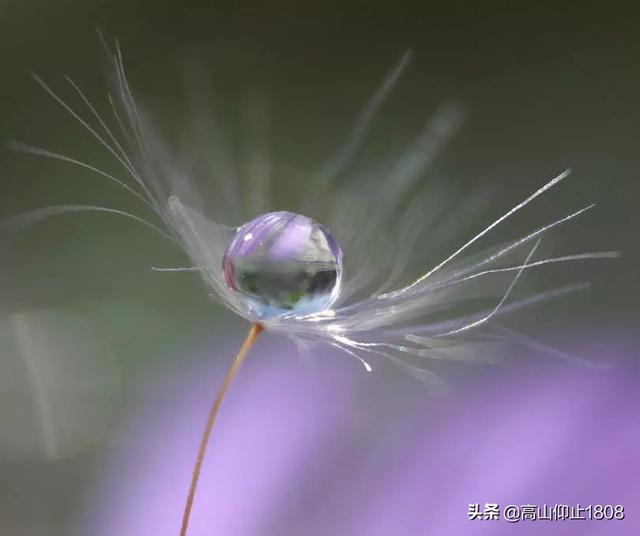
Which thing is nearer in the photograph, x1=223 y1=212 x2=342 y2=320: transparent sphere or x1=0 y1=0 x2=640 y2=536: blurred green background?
x1=223 y1=212 x2=342 y2=320: transparent sphere

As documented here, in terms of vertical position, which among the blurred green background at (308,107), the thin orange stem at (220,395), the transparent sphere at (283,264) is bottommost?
the thin orange stem at (220,395)

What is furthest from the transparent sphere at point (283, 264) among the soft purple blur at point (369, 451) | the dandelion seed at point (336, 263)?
the soft purple blur at point (369, 451)

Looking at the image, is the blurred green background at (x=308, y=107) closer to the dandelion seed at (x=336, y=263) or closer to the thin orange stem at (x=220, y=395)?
the dandelion seed at (x=336, y=263)

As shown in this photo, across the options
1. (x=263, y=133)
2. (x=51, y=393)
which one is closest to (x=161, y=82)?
(x=263, y=133)

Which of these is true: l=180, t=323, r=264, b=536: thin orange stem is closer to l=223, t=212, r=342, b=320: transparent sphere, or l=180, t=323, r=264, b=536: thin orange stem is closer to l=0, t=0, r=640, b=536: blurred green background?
l=223, t=212, r=342, b=320: transparent sphere

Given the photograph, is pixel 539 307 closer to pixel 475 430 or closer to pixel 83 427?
pixel 475 430

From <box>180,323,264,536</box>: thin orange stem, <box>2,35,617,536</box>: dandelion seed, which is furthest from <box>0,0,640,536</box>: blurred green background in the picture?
<box>180,323,264,536</box>: thin orange stem

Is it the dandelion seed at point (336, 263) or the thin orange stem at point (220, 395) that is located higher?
the dandelion seed at point (336, 263)
